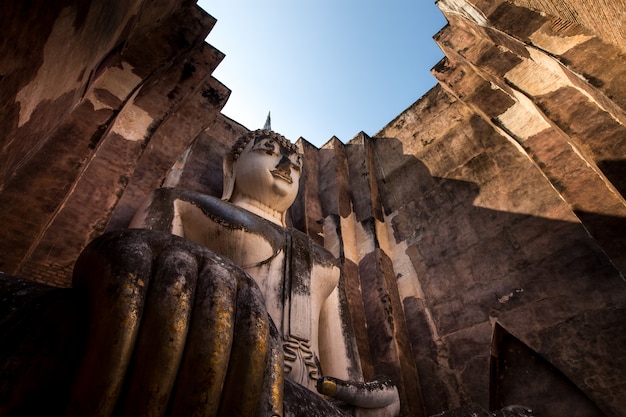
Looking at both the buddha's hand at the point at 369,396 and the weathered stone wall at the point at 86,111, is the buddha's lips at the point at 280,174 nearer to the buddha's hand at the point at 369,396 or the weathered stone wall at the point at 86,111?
the weathered stone wall at the point at 86,111

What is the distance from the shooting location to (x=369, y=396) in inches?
66.9

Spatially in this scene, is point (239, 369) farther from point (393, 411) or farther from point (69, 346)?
point (393, 411)

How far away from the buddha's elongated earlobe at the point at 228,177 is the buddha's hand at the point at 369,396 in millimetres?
1909

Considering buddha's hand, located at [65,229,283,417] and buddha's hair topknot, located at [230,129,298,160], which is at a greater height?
buddha's hair topknot, located at [230,129,298,160]

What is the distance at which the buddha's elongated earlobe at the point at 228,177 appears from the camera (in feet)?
10.1

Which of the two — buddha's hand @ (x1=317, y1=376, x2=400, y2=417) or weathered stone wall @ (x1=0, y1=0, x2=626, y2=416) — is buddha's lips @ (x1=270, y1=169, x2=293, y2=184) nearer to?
weathered stone wall @ (x1=0, y1=0, x2=626, y2=416)

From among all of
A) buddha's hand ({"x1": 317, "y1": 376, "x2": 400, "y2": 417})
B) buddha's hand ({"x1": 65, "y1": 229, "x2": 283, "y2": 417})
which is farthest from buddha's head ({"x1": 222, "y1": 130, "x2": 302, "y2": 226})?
buddha's hand ({"x1": 65, "y1": 229, "x2": 283, "y2": 417})

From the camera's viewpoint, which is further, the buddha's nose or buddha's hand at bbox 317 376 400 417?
the buddha's nose

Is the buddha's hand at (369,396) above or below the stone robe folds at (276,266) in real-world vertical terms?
below

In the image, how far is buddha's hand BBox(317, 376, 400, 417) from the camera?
1.61 meters

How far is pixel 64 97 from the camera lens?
4.94 feet

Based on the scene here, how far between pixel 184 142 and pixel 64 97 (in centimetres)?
178

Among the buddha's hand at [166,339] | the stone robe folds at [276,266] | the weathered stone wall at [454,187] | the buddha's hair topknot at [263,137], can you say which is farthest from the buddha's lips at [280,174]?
the buddha's hand at [166,339]

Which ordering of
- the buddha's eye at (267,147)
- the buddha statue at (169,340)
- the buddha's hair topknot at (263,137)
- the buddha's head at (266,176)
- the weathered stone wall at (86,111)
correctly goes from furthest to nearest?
the buddha's hair topknot at (263,137) < the buddha's eye at (267,147) < the buddha's head at (266,176) < the weathered stone wall at (86,111) < the buddha statue at (169,340)
